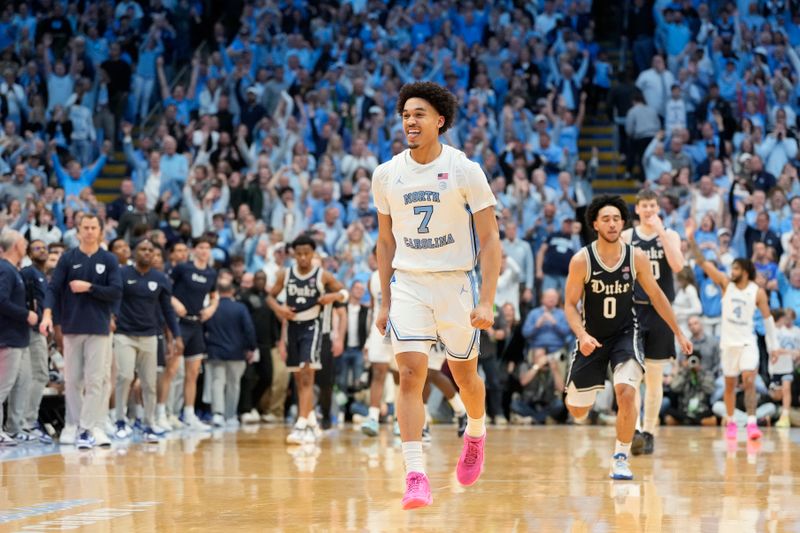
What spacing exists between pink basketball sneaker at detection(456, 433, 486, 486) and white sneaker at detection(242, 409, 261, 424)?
33.9ft

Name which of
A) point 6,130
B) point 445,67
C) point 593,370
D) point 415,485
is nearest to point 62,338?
point 593,370

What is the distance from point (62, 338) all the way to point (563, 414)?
26.3 ft

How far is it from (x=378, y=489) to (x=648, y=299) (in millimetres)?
3883

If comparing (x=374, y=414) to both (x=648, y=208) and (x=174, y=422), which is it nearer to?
(x=174, y=422)

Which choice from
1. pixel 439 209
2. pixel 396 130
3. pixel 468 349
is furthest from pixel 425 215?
pixel 396 130

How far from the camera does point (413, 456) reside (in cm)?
673

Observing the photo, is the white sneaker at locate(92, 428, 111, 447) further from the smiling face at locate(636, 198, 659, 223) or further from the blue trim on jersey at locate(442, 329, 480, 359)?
the blue trim on jersey at locate(442, 329, 480, 359)

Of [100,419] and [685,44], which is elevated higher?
[685,44]

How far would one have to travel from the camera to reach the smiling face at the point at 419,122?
699 cm

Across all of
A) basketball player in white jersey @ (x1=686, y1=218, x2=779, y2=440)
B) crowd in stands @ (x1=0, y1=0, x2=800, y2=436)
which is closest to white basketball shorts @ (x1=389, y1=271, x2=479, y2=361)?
basketball player in white jersey @ (x1=686, y1=218, x2=779, y2=440)

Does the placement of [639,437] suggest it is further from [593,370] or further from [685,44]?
[685,44]

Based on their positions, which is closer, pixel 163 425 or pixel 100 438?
pixel 100 438

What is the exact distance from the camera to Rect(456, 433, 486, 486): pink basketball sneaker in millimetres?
7484

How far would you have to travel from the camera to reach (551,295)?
1730cm
